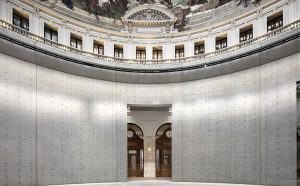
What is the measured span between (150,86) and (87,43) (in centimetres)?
687

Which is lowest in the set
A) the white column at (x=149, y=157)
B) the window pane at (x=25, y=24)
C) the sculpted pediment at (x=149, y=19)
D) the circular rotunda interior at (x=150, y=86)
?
the white column at (x=149, y=157)

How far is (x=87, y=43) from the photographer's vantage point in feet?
94.9

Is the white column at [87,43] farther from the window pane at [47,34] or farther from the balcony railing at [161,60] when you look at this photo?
the window pane at [47,34]

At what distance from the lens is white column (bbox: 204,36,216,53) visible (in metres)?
28.9

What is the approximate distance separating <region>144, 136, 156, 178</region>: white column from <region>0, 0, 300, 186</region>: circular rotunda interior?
21.1ft

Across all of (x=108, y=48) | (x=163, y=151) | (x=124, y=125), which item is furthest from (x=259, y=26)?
(x=163, y=151)

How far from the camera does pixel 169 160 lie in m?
35.1

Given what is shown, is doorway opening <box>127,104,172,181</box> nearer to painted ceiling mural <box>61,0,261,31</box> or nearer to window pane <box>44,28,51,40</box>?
painted ceiling mural <box>61,0,261,31</box>

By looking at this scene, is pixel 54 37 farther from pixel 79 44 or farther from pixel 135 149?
pixel 135 149

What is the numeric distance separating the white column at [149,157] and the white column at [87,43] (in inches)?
466

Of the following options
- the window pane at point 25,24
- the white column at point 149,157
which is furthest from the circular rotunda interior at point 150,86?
the white column at point 149,157

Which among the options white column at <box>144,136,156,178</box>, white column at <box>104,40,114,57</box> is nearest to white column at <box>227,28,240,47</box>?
white column at <box>104,40,114,57</box>

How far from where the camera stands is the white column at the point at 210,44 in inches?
1137

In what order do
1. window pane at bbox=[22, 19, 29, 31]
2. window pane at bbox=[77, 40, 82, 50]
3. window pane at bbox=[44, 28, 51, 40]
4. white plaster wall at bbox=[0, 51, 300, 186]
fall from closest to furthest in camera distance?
white plaster wall at bbox=[0, 51, 300, 186], window pane at bbox=[22, 19, 29, 31], window pane at bbox=[44, 28, 51, 40], window pane at bbox=[77, 40, 82, 50]
